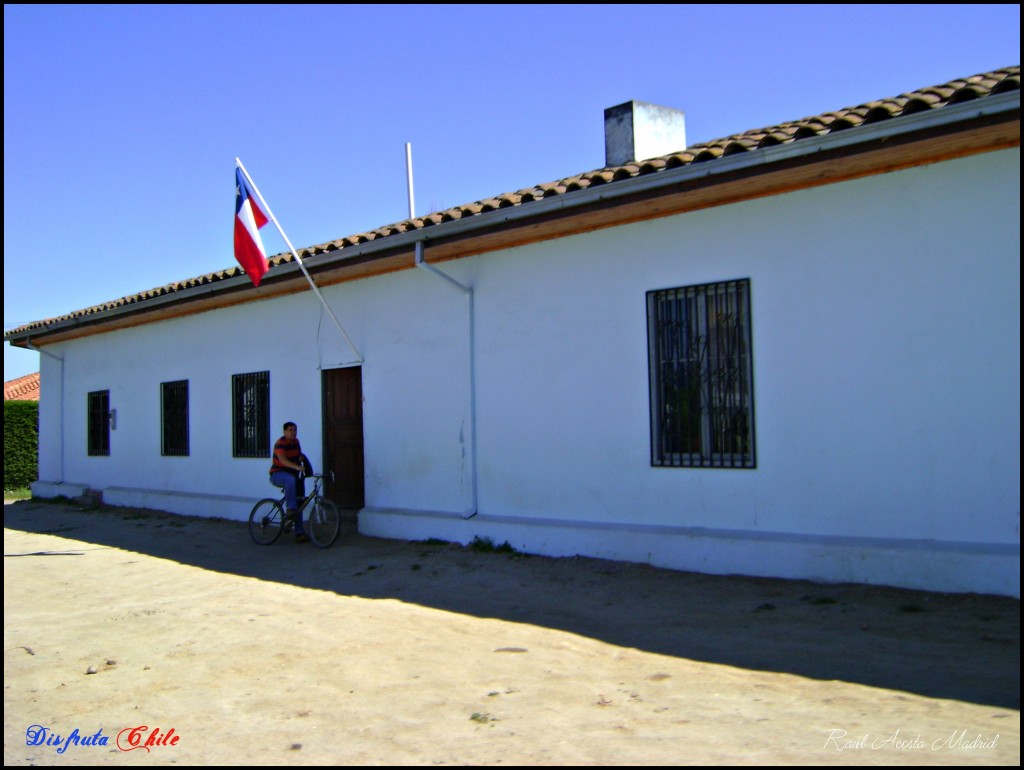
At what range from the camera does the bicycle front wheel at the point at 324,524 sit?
10.6 m

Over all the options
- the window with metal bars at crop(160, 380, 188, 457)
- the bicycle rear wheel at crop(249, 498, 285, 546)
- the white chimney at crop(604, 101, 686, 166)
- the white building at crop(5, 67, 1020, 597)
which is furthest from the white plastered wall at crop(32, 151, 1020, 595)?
the window with metal bars at crop(160, 380, 188, 457)

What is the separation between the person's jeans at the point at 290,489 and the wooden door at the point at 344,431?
0.98 m

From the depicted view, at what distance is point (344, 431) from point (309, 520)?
1.55m

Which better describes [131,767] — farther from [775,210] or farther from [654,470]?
[775,210]

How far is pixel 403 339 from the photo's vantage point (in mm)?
10750

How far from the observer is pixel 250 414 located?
43.6 feet

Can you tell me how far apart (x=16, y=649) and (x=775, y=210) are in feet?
21.6

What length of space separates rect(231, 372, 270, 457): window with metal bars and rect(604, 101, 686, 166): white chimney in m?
5.53

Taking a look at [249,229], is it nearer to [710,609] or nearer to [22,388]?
[710,609]

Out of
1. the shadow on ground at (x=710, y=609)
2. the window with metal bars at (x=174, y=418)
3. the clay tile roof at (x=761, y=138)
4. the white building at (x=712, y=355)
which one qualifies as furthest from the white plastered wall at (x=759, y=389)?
the window with metal bars at (x=174, y=418)

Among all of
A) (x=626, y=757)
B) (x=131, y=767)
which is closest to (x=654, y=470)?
(x=626, y=757)

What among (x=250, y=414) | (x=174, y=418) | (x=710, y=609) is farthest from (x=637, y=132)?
(x=174, y=418)

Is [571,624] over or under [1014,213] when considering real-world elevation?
under

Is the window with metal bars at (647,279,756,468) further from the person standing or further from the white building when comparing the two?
the person standing
